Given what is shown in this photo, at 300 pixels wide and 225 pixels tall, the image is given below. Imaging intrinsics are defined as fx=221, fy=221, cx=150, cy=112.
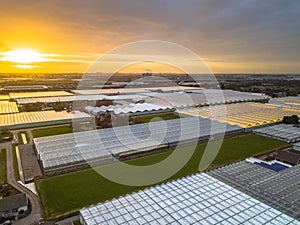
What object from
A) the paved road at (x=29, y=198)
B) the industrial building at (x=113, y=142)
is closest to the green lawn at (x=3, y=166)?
the paved road at (x=29, y=198)

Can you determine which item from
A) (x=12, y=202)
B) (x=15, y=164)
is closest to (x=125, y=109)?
(x=15, y=164)

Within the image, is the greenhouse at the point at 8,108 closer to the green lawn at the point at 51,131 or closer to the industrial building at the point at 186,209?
the green lawn at the point at 51,131

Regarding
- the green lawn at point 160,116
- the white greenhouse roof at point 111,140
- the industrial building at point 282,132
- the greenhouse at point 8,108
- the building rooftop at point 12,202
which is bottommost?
the building rooftop at point 12,202

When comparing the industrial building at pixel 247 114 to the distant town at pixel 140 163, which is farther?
the industrial building at pixel 247 114

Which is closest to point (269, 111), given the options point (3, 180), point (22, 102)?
point (3, 180)

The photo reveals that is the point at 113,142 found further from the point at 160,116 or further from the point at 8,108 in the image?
the point at 8,108
